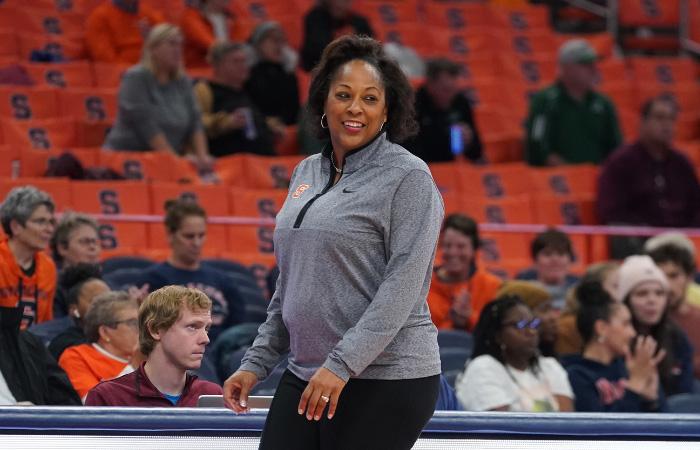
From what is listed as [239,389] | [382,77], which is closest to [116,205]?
[239,389]

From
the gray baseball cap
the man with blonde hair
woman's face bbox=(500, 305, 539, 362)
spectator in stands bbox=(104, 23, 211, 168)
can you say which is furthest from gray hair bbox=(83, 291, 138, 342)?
the gray baseball cap

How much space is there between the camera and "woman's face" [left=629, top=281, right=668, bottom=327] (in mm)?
6508

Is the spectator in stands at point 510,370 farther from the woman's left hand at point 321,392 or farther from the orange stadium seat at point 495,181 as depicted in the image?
the orange stadium seat at point 495,181

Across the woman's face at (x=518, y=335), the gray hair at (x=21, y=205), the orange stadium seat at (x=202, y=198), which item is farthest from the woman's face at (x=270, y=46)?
the woman's face at (x=518, y=335)

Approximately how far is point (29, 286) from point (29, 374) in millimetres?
1143

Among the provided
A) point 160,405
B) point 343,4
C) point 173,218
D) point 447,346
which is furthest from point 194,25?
point 160,405

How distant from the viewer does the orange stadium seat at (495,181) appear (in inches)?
372

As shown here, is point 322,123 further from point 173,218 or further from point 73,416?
point 173,218

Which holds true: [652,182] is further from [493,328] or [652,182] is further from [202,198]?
[493,328]

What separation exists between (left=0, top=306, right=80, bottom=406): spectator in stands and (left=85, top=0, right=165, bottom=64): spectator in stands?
4939mm

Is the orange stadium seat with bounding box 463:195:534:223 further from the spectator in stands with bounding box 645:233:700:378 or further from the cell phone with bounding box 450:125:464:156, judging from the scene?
the spectator in stands with bounding box 645:233:700:378

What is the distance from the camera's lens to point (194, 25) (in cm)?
999

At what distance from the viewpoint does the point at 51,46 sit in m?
9.79

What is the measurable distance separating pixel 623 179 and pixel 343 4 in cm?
242
